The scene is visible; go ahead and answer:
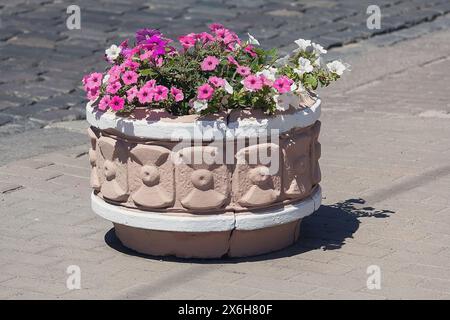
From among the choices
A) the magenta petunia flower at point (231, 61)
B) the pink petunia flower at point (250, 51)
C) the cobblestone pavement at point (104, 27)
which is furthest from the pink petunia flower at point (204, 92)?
the cobblestone pavement at point (104, 27)

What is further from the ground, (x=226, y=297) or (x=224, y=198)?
(x=224, y=198)

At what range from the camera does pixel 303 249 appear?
6.14m

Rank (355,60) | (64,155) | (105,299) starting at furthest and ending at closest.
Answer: (355,60), (64,155), (105,299)

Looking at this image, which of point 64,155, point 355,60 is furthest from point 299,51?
point 355,60

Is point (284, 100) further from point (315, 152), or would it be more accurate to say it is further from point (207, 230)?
point (207, 230)

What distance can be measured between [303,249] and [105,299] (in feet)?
4.31

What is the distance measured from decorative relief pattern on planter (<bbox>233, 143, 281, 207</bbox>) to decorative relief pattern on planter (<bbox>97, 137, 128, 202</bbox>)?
618 millimetres

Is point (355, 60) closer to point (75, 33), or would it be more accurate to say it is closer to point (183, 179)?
point (75, 33)

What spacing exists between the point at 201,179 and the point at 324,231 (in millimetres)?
1125

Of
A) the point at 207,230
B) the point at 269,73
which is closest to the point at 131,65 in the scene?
the point at 269,73

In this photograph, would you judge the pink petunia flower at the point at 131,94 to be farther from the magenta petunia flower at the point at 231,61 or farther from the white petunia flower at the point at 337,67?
the white petunia flower at the point at 337,67

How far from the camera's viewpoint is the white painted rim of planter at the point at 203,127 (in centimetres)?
562

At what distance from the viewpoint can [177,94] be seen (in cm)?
575

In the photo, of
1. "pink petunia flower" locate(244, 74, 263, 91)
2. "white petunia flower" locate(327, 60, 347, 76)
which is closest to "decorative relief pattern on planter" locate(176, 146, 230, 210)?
"pink petunia flower" locate(244, 74, 263, 91)
